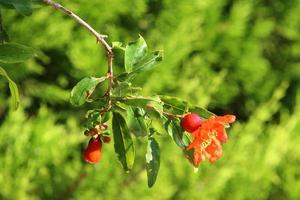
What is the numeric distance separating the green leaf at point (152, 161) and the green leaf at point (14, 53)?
16 centimetres

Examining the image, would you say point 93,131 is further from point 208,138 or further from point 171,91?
point 171,91

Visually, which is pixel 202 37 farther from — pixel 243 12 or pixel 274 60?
pixel 274 60

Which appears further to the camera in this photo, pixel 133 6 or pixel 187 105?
pixel 133 6

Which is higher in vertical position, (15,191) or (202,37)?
(202,37)

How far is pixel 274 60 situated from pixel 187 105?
1.70 meters

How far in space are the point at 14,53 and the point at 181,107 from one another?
19cm

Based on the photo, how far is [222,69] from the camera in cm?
220

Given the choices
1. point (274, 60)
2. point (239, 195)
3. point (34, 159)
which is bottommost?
point (239, 195)

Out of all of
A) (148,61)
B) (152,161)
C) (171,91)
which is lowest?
(171,91)

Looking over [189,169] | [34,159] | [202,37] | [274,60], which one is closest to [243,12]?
[202,37]

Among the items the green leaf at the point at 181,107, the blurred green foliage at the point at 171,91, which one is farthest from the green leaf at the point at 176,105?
the blurred green foliage at the point at 171,91

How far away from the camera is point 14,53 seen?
74 cm

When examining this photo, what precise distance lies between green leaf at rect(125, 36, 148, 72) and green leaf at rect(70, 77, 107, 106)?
42 mm

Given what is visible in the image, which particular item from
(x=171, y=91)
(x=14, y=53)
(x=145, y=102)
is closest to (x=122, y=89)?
(x=145, y=102)
